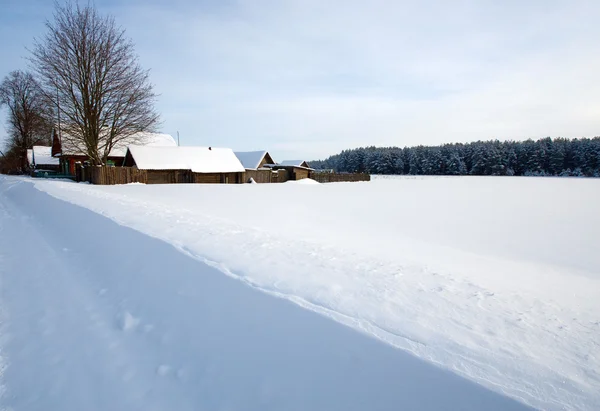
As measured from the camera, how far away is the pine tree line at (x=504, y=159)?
73.9m

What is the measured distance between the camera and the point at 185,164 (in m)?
34.0

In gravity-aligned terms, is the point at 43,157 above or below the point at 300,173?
above

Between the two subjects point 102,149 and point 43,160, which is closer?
point 102,149

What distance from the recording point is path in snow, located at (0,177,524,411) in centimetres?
246

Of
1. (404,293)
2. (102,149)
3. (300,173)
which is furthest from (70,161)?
(404,293)

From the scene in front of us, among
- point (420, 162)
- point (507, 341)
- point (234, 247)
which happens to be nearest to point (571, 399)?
point (507, 341)

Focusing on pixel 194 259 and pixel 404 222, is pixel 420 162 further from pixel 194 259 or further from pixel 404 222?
pixel 194 259

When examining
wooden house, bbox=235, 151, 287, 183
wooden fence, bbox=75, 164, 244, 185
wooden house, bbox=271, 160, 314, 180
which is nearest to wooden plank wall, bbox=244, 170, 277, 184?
wooden house, bbox=235, 151, 287, 183

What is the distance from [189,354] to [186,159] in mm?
34255

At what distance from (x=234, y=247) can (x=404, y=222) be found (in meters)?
8.16

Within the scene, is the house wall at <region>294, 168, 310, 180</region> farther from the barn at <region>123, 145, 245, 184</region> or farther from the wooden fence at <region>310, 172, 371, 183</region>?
the barn at <region>123, 145, 245, 184</region>

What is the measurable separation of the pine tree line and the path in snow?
9152cm

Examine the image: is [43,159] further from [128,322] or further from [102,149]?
[128,322]

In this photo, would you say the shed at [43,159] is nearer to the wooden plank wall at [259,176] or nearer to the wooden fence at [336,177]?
the wooden plank wall at [259,176]
